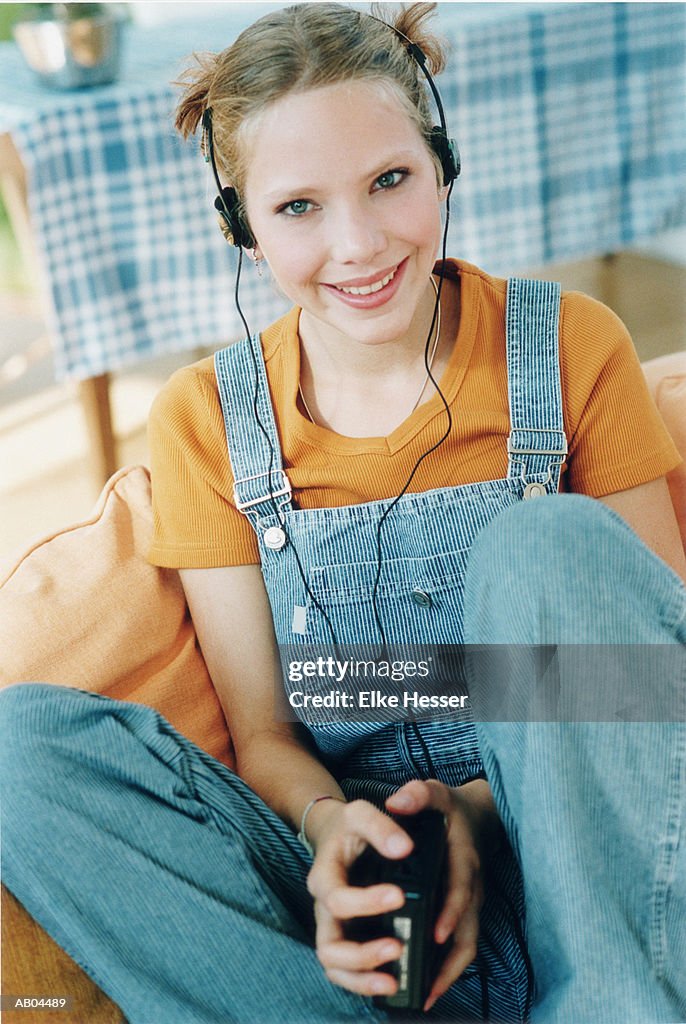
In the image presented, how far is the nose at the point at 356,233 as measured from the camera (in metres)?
0.76

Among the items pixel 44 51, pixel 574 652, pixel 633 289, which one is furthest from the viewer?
pixel 633 289

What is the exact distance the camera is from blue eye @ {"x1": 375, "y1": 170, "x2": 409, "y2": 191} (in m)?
0.78

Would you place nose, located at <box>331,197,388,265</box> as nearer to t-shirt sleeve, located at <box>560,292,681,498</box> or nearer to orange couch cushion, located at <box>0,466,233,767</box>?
t-shirt sleeve, located at <box>560,292,681,498</box>

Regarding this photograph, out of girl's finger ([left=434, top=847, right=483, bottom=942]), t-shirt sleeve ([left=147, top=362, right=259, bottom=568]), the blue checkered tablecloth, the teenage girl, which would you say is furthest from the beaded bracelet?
the blue checkered tablecloth

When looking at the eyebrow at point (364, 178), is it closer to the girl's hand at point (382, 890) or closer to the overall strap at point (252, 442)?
the overall strap at point (252, 442)

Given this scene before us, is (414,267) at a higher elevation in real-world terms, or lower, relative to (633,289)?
higher

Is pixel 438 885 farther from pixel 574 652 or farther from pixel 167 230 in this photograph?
pixel 167 230

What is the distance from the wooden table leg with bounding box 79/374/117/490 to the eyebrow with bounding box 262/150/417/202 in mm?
918

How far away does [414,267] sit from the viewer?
81 centimetres

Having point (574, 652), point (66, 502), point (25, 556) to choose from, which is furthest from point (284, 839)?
point (66, 502)

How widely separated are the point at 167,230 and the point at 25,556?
76 cm

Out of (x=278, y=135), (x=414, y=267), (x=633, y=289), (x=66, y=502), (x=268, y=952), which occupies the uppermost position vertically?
(x=278, y=135)

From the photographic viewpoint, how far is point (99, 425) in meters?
1.69

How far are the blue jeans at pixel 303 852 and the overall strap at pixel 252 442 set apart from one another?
21cm
